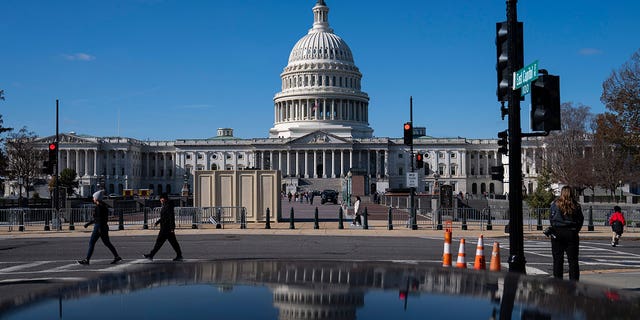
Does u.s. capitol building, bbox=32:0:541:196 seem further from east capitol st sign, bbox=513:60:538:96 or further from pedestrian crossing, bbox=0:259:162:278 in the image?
east capitol st sign, bbox=513:60:538:96

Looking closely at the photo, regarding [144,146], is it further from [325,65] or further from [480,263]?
[480,263]

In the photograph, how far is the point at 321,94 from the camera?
161875 millimetres

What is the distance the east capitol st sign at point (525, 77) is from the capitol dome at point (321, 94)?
147076mm

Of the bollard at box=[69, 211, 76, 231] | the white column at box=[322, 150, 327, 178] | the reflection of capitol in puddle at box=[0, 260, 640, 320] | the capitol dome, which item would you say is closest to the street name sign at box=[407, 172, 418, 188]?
the bollard at box=[69, 211, 76, 231]

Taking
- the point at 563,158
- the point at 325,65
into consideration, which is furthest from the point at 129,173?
the point at 563,158

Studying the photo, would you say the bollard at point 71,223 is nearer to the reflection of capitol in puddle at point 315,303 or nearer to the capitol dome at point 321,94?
the reflection of capitol in puddle at point 315,303

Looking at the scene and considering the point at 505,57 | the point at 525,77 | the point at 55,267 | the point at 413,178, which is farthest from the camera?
the point at 413,178

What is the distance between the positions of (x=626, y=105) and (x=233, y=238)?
33528mm

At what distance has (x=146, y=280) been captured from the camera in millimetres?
4258

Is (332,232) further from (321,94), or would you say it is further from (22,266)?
(321,94)

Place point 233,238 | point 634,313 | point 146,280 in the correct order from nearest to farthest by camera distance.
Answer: point 634,313, point 146,280, point 233,238

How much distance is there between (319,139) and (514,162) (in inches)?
5643

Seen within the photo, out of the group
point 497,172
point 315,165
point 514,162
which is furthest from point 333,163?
point 514,162

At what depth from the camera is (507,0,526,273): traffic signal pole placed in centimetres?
1104
